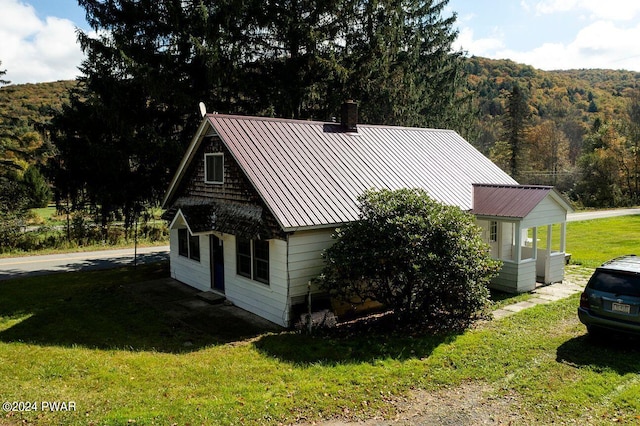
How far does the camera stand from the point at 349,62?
859 inches

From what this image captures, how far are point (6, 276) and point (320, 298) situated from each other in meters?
13.6

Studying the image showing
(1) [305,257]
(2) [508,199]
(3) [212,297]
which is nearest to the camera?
(1) [305,257]

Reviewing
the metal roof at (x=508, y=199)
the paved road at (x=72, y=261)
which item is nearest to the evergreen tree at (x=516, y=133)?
the metal roof at (x=508, y=199)

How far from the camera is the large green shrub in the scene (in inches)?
400

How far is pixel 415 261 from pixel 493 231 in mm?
7025

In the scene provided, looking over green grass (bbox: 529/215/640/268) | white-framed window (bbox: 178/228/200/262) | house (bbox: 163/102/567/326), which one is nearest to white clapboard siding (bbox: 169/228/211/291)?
house (bbox: 163/102/567/326)

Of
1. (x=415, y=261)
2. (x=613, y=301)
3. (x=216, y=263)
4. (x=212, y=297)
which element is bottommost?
(x=212, y=297)

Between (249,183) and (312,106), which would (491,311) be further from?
(312,106)

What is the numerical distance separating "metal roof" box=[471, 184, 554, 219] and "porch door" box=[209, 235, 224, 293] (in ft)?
27.8

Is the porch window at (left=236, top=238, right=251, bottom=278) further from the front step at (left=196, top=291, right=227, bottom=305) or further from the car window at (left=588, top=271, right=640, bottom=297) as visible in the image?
the car window at (left=588, top=271, right=640, bottom=297)

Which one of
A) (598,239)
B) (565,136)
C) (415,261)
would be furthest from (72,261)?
(565,136)

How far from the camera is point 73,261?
20.4 metres

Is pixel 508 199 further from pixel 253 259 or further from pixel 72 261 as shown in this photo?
pixel 72 261

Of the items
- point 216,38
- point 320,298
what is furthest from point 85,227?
point 320,298
